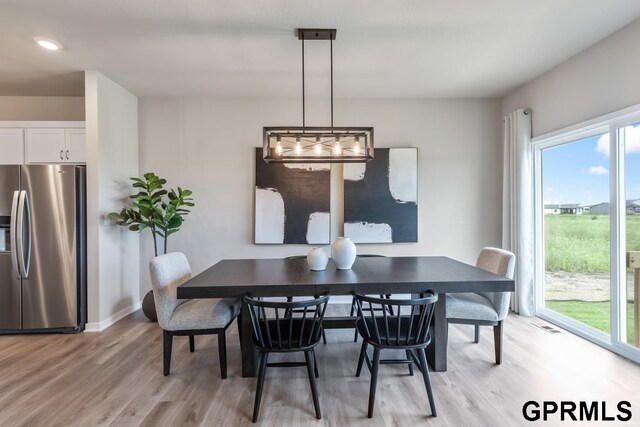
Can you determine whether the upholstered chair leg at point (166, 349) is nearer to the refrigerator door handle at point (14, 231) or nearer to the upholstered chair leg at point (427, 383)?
the upholstered chair leg at point (427, 383)

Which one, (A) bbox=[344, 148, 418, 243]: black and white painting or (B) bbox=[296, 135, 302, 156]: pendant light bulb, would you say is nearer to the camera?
(B) bbox=[296, 135, 302, 156]: pendant light bulb

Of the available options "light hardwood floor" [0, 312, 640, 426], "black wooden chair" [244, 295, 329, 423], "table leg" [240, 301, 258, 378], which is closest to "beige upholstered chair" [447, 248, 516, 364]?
"light hardwood floor" [0, 312, 640, 426]

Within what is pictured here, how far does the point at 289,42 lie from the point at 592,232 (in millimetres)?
3477

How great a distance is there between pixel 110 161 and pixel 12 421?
8.35 feet

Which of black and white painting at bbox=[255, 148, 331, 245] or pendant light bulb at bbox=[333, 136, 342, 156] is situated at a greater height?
pendant light bulb at bbox=[333, 136, 342, 156]

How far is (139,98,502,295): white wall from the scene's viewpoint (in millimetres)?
4176

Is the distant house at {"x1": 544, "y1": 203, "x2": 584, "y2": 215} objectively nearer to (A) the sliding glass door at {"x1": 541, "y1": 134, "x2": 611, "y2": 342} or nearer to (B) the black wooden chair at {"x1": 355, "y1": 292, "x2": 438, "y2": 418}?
(A) the sliding glass door at {"x1": 541, "y1": 134, "x2": 611, "y2": 342}

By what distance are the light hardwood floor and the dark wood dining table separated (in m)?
0.31

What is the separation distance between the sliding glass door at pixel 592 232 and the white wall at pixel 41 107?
5823 mm

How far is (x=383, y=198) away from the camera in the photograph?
4.15 metres

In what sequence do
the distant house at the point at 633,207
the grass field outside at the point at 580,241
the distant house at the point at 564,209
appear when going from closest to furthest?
the distant house at the point at 633,207 → the grass field outside at the point at 580,241 → the distant house at the point at 564,209

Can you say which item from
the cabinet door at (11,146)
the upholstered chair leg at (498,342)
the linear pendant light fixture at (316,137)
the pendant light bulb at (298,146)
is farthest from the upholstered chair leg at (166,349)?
the cabinet door at (11,146)

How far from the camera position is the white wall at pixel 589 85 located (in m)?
2.59

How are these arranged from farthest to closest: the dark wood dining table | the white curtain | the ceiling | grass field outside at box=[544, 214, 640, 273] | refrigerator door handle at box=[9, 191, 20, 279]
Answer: the white curtain, refrigerator door handle at box=[9, 191, 20, 279], grass field outside at box=[544, 214, 640, 273], the ceiling, the dark wood dining table
